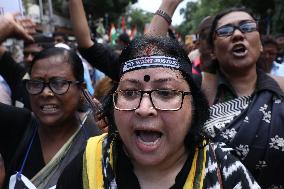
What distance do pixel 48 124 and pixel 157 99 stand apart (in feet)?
3.34

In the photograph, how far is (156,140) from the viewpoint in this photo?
5.05 ft

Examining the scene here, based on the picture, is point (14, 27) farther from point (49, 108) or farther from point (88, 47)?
point (88, 47)

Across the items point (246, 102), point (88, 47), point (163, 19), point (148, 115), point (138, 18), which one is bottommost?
point (246, 102)

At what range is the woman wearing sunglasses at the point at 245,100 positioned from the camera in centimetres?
215

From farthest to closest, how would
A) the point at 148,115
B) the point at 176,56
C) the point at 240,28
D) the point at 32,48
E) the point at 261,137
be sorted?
the point at 32,48 < the point at 240,28 < the point at 261,137 < the point at 176,56 < the point at 148,115

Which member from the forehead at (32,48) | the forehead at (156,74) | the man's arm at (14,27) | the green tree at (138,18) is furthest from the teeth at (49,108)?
the green tree at (138,18)

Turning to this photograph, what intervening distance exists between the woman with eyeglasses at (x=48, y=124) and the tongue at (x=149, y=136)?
804 millimetres

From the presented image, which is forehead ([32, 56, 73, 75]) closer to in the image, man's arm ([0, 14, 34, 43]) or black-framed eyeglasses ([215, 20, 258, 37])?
man's arm ([0, 14, 34, 43])

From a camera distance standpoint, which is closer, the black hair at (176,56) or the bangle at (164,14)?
the black hair at (176,56)

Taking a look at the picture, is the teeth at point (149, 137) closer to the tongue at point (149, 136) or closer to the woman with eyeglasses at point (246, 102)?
the tongue at point (149, 136)

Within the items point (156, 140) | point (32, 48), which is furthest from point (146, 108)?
point (32, 48)

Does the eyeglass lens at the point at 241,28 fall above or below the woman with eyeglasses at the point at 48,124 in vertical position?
above

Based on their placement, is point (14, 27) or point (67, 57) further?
point (67, 57)

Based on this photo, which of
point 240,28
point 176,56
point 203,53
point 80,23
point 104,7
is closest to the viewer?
point 176,56
